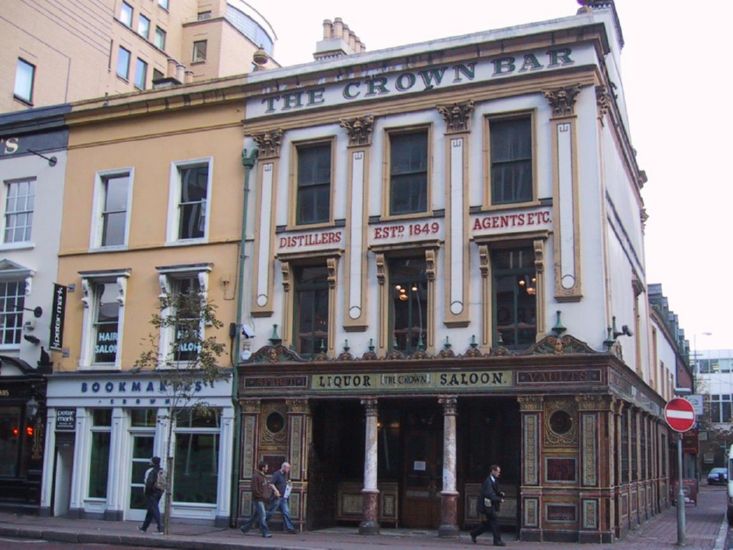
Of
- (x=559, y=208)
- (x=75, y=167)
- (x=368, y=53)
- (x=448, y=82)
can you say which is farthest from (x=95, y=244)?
(x=559, y=208)

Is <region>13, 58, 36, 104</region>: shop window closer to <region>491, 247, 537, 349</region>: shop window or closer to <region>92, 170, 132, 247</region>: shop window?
<region>92, 170, 132, 247</region>: shop window

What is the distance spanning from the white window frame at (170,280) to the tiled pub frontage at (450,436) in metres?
2.57

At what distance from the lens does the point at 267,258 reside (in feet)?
78.3

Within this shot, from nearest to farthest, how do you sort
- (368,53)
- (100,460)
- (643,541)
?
(643,541)
(368,53)
(100,460)

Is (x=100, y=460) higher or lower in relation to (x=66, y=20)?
lower

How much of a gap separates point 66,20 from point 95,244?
18.9m

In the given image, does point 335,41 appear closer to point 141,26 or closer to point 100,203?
point 100,203

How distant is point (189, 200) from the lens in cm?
2553

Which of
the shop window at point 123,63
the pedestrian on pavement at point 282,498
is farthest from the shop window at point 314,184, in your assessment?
the shop window at point 123,63

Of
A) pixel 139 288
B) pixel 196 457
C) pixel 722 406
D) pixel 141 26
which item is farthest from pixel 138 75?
pixel 722 406

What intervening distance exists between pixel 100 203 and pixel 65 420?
6.33 m

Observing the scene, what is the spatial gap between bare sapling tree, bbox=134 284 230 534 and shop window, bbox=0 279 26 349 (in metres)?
4.93

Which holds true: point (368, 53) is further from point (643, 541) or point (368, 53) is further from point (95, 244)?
point (643, 541)

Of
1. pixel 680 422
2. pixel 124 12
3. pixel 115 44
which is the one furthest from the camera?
pixel 124 12
